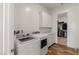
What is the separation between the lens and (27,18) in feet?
9.04

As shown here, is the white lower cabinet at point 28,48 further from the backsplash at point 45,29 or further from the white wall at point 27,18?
the backsplash at point 45,29

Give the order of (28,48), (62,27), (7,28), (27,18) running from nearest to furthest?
(7,28) → (28,48) → (27,18) → (62,27)

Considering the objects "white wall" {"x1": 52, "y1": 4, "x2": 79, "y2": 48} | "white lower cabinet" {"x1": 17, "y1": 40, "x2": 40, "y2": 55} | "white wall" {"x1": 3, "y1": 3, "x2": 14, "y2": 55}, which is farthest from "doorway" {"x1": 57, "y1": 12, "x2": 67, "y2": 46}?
"white wall" {"x1": 3, "y1": 3, "x2": 14, "y2": 55}

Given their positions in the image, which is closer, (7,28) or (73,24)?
(7,28)

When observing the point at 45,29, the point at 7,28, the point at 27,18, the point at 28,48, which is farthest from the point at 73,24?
the point at 7,28

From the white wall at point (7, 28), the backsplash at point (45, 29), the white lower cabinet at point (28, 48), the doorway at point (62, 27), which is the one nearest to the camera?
the white wall at point (7, 28)

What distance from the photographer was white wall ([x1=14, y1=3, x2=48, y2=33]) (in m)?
2.43

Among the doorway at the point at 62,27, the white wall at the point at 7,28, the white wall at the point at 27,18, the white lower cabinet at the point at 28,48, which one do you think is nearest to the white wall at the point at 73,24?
the doorway at the point at 62,27

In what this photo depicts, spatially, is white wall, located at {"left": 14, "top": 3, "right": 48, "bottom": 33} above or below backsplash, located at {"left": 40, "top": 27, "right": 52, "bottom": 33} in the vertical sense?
above

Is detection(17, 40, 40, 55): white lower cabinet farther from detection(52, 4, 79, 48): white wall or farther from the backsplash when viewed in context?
detection(52, 4, 79, 48): white wall

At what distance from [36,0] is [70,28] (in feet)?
10.7

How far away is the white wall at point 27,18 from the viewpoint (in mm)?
2430

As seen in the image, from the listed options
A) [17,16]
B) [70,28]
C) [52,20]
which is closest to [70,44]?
[70,28]

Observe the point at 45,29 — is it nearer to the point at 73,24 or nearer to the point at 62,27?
the point at 73,24
